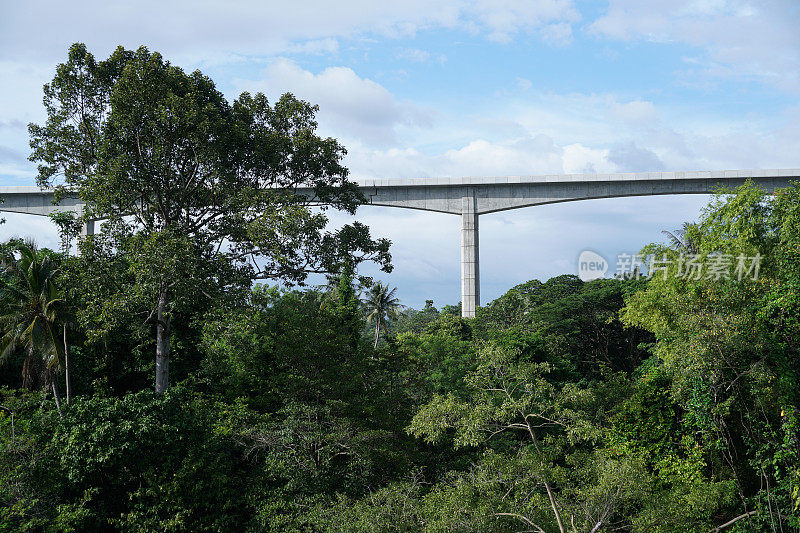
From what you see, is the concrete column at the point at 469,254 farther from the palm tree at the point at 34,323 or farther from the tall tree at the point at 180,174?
the palm tree at the point at 34,323

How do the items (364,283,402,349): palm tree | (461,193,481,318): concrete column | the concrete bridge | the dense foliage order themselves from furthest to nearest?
(364,283,402,349): palm tree, (461,193,481,318): concrete column, the concrete bridge, the dense foliage

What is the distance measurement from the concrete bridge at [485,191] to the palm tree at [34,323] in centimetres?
1530

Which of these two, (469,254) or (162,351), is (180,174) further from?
(469,254)

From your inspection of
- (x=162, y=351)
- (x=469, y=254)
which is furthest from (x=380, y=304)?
(x=162, y=351)

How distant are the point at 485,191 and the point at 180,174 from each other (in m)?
18.6

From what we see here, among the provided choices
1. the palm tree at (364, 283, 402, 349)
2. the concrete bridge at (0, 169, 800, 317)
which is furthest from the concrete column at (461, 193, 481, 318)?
the palm tree at (364, 283, 402, 349)

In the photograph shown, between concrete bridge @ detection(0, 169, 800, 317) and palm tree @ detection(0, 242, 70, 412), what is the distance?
15.3m

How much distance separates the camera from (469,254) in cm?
3291

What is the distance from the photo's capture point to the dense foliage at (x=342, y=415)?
1370 centimetres

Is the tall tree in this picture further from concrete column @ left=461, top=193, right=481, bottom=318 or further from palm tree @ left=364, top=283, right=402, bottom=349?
palm tree @ left=364, top=283, right=402, bottom=349

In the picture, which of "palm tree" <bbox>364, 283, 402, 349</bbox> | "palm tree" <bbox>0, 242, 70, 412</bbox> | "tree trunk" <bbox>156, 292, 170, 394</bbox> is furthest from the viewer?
"palm tree" <bbox>364, 283, 402, 349</bbox>

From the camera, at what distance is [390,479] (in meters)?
16.4

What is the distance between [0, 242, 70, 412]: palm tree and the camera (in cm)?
1781

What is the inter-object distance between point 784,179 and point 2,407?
33.1 m
